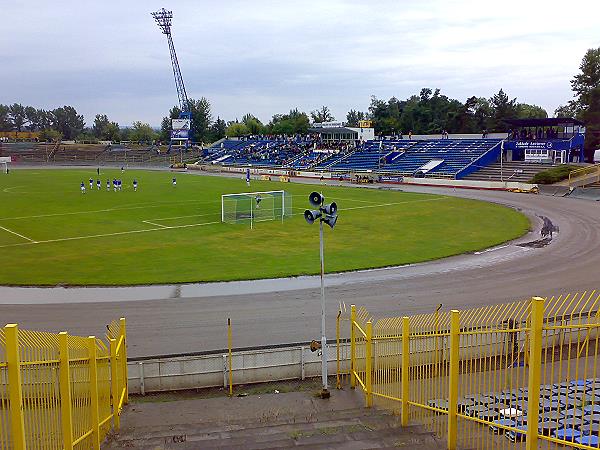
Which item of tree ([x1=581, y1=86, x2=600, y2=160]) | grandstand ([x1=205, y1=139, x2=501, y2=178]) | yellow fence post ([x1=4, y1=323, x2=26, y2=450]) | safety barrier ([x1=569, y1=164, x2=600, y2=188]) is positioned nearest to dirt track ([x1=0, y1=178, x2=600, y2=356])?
yellow fence post ([x1=4, y1=323, x2=26, y2=450])

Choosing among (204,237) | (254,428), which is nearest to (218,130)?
(204,237)

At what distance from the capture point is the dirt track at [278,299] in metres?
16.6

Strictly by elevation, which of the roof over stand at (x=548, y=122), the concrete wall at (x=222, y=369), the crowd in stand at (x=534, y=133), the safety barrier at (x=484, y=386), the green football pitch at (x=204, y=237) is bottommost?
the green football pitch at (x=204, y=237)

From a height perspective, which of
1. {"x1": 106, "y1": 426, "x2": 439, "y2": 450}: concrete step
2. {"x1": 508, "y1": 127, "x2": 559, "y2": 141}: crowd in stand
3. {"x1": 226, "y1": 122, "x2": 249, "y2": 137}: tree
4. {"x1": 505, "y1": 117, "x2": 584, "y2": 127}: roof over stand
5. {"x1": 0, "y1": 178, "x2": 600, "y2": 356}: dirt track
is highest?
{"x1": 226, "y1": 122, "x2": 249, "y2": 137}: tree

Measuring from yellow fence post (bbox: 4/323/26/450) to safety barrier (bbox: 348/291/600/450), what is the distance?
5.11 metres

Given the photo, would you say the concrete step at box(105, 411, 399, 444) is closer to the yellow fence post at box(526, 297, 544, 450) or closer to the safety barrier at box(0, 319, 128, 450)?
the safety barrier at box(0, 319, 128, 450)

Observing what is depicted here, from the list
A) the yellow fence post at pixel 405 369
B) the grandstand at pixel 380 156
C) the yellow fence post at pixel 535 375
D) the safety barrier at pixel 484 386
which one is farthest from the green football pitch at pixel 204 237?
the grandstand at pixel 380 156

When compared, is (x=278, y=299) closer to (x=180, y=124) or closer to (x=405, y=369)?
(x=405, y=369)

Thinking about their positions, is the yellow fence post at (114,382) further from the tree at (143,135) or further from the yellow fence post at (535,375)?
the tree at (143,135)

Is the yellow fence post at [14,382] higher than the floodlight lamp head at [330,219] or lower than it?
lower

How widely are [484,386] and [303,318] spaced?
30.3 feet

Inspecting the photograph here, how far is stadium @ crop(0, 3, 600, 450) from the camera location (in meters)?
7.27

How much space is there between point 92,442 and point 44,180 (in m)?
78.8

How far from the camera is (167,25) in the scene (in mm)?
143875
